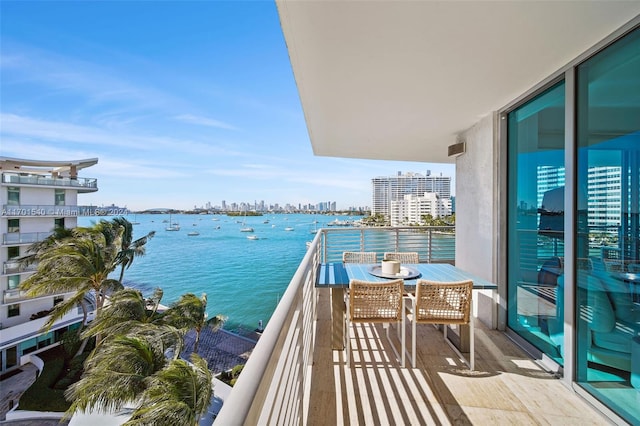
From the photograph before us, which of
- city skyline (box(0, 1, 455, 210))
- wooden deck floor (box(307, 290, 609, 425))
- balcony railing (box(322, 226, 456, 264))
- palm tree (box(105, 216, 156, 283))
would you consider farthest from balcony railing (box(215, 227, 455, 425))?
palm tree (box(105, 216, 156, 283))

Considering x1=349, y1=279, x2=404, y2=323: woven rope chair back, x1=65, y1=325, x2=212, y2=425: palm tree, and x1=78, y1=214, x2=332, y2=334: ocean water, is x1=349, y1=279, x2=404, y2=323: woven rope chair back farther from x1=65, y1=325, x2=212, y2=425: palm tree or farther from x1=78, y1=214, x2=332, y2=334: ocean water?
x1=78, y1=214, x2=332, y2=334: ocean water

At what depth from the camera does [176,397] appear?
231 inches

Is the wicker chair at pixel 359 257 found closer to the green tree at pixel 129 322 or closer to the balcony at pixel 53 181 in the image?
the green tree at pixel 129 322

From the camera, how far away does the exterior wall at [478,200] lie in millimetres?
3219

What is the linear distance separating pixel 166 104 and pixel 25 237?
63.8 feet

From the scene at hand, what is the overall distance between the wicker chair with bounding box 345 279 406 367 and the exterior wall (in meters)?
1.42

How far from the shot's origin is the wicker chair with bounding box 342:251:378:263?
3.93 meters

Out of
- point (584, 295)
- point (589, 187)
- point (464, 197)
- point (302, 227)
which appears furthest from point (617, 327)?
point (302, 227)

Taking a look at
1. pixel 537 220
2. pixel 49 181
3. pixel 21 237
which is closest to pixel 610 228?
pixel 537 220

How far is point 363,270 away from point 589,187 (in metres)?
1.97

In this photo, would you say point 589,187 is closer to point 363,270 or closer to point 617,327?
point 617,327

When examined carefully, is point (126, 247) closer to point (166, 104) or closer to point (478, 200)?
point (478, 200)

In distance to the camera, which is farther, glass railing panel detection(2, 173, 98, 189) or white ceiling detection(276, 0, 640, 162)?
glass railing panel detection(2, 173, 98, 189)

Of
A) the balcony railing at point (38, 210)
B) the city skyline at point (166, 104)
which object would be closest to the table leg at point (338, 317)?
the city skyline at point (166, 104)
